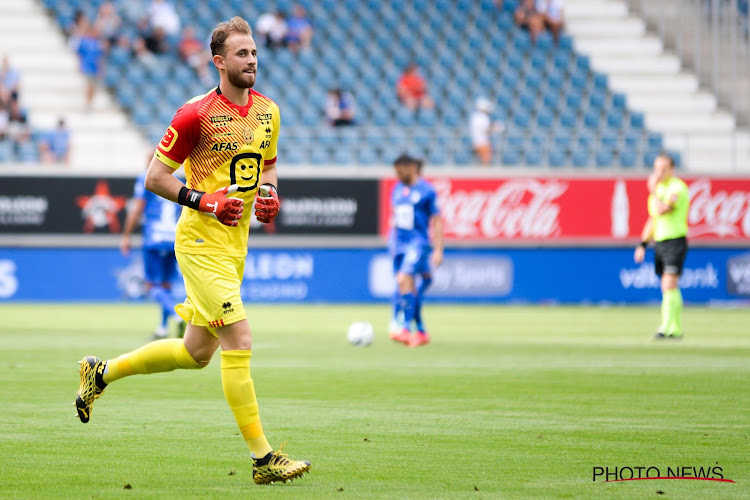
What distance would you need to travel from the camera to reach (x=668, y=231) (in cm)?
1612

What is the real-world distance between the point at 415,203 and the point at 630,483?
9.37 m

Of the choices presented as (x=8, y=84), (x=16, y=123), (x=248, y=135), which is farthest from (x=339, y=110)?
(x=248, y=135)

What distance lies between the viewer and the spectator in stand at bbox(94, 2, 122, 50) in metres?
28.7

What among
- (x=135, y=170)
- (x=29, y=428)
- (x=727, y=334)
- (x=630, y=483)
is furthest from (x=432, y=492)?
(x=135, y=170)

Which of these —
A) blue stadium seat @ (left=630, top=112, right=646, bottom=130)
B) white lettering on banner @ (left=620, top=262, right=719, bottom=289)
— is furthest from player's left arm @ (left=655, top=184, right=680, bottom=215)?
blue stadium seat @ (left=630, top=112, right=646, bottom=130)

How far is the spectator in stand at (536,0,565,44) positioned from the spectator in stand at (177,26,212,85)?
9.62m

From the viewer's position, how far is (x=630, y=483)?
602cm

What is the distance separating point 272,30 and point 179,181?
24.3 metres

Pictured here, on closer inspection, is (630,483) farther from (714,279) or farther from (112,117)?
(112,117)

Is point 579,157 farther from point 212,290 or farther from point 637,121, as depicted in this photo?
point 212,290

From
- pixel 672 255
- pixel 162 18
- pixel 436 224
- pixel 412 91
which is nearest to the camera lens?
pixel 436 224

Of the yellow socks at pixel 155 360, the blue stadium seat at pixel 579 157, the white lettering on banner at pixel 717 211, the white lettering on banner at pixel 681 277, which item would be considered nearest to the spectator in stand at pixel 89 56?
the blue stadium seat at pixel 579 157

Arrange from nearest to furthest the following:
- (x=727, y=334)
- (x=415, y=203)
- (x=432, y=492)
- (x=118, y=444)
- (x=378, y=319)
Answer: (x=432, y=492), (x=118, y=444), (x=415, y=203), (x=727, y=334), (x=378, y=319)

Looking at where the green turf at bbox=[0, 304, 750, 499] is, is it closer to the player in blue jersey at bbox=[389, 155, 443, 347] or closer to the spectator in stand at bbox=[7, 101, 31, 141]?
the player in blue jersey at bbox=[389, 155, 443, 347]
